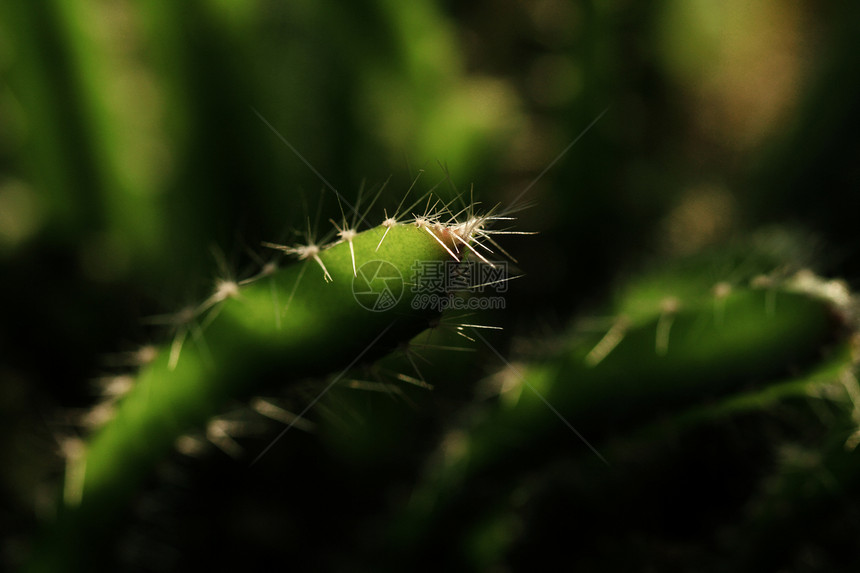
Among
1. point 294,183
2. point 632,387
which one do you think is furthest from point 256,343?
point 294,183

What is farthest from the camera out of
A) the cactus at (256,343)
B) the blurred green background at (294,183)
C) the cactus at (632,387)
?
the blurred green background at (294,183)

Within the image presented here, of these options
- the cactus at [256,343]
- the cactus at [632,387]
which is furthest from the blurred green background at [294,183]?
the cactus at [256,343]

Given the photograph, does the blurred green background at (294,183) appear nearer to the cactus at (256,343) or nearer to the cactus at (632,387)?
the cactus at (632,387)

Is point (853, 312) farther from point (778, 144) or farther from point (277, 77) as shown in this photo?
point (277, 77)

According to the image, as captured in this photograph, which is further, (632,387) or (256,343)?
(632,387)

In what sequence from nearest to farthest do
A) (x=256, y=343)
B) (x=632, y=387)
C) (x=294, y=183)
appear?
(x=256, y=343)
(x=632, y=387)
(x=294, y=183)

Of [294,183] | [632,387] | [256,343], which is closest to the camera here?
[256,343]

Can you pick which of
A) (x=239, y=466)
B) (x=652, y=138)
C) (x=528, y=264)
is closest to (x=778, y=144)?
(x=652, y=138)

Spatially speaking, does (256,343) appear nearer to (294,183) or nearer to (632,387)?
(632,387)
